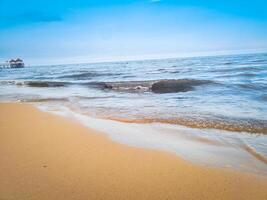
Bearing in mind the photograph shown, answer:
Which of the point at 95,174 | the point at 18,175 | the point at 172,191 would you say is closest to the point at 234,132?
the point at 172,191

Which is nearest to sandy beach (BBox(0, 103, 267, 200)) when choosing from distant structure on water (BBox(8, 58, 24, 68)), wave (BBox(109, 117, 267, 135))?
wave (BBox(109, 117, 267, 135))

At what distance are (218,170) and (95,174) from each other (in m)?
1.45

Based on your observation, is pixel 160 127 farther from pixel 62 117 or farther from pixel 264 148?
pixel 62 117

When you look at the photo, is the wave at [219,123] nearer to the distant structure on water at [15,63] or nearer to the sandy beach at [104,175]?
the sandy beach at [104,175]

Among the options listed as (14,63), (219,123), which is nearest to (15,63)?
(14,63)

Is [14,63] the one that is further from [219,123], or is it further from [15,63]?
[219,123]

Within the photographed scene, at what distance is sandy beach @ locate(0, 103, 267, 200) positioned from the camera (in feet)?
7.66

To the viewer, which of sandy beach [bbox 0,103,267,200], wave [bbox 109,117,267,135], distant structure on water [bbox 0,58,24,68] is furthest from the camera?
distant structure on water [bbox 0,58,24,68]

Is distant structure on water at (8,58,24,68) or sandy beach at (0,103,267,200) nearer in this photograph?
sandy beach at (0,103,267,200)

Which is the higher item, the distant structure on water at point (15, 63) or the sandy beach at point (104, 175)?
the distant structure on water at point (15, 63)

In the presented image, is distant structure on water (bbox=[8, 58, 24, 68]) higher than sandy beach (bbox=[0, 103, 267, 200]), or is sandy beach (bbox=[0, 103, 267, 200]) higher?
distant structure on water (bbox=[8, 58, 24, 68])

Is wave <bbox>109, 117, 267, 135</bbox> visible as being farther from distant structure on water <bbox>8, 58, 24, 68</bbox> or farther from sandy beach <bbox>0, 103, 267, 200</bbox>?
distant structure on water <bbox>8, 58, 24, 68</bbox>

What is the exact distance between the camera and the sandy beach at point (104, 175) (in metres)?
2.33

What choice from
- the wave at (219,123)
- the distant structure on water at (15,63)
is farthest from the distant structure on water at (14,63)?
the wave at (219,123)
